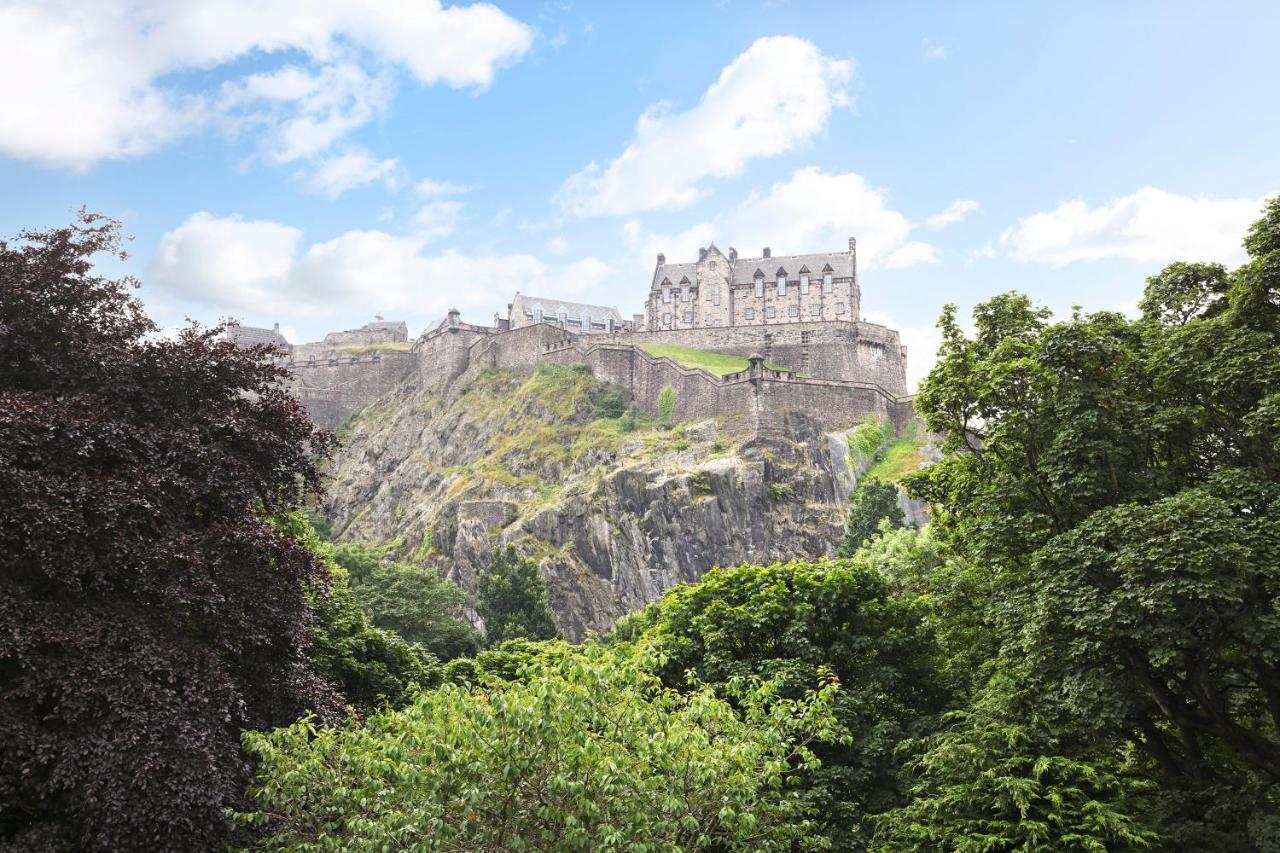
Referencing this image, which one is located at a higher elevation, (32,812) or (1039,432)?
(1039,432)

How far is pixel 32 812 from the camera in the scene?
13359 millimetres

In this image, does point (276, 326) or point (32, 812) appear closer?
point (32, 812)

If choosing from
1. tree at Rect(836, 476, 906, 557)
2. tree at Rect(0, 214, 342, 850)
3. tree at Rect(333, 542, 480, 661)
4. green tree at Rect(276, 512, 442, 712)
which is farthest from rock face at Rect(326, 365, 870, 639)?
tree at Rect(0, 214, 342, 850)

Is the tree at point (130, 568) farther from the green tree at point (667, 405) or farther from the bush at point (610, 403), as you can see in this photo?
the bush at point (610, 403)

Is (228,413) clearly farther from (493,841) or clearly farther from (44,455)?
(493,841)

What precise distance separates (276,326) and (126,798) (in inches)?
4562

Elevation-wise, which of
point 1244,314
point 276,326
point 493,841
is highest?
point 276,326

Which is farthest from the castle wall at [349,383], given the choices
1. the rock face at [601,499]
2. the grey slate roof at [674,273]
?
the grey slate roof at [674,273]

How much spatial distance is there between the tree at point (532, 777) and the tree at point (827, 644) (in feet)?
22.9

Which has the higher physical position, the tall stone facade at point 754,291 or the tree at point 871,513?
the tall stone facade at point 754,291

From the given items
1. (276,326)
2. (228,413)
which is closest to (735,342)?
(276,326)

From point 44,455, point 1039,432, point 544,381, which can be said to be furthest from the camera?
point 544,381

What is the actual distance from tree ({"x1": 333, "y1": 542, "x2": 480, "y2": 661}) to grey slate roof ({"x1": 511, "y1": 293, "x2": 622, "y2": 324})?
4447 cm

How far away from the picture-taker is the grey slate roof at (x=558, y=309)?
3976 inches
